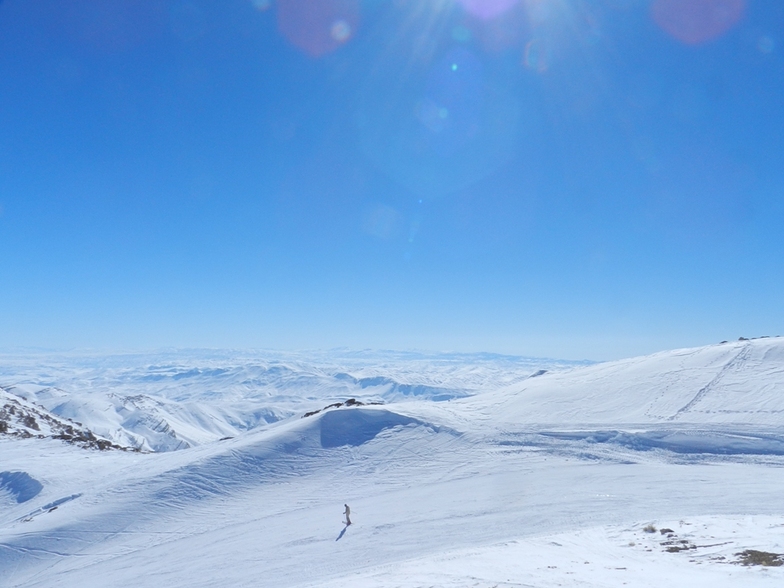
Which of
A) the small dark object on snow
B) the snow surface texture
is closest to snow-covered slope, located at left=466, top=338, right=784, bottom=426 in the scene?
the snow surface texture

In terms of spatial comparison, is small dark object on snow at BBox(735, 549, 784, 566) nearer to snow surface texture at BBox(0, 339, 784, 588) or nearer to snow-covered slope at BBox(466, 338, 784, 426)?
snow surface texture at BBox(0, 339, 784, 588)

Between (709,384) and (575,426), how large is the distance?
376 inches

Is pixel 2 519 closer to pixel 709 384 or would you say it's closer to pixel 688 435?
pixel 688 435

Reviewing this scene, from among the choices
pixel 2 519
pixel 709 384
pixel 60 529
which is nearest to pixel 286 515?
pixel 60 529

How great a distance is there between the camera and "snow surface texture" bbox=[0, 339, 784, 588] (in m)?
10.0

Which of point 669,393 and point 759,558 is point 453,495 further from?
point 669,393

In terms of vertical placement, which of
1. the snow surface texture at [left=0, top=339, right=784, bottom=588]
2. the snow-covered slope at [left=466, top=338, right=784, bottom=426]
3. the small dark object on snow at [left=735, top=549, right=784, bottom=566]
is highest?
the snow-covered slope at [left=466, top=338, right=784, bottom=426]

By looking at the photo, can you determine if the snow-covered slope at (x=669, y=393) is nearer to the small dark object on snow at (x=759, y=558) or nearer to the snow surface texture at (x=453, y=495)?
the snow surface texture at (x=453, y=495)

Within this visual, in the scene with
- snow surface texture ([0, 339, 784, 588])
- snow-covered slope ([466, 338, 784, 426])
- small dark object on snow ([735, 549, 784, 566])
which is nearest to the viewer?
small dark object on snow ([735, 549, 784, 566])

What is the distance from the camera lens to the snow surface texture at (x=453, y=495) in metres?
10.0

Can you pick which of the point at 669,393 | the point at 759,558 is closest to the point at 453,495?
the point at 759,558

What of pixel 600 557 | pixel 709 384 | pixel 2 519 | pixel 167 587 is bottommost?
pixel 2 519

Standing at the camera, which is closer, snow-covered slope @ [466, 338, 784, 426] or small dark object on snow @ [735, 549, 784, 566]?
small dark object on snow @ [735, 549, 784, 566]

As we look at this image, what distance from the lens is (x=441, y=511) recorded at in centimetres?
1497
